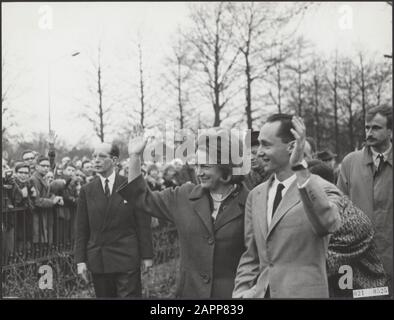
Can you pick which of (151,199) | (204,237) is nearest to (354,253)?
(204,237)

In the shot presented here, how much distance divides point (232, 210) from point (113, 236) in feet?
4.49

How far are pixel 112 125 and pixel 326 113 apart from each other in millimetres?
2269

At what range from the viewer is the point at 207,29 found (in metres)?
4.15

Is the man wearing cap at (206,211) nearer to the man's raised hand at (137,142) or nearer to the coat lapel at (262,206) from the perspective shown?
the man's raised hand at (137,142)

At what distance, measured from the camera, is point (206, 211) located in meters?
3.15

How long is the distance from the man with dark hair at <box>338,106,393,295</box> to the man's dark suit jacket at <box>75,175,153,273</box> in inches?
56.2

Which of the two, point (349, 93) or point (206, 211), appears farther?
point (349, 93)

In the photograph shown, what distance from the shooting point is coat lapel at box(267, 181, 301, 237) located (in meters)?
2.64

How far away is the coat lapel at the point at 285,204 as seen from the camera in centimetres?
264

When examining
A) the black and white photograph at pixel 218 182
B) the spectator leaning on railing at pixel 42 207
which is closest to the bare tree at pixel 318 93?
the black and white photograph at pixel 218 182

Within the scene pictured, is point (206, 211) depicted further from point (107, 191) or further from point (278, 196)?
point (107, 191)

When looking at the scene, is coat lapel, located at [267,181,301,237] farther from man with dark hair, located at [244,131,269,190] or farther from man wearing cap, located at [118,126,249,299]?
man with dark hair, located at [244,131,269,190]
